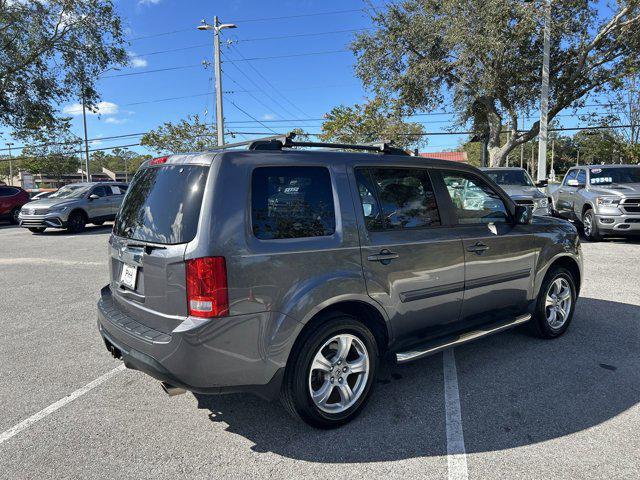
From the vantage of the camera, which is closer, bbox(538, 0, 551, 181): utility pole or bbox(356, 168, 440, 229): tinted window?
bbox(356, 168, 440, 229): tinted window

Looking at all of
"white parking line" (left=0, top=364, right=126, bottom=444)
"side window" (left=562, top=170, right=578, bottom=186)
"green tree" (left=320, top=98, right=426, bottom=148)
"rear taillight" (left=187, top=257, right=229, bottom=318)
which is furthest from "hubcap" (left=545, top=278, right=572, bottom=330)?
"green tree" (left=320, top=98, right=426, bottom=148)

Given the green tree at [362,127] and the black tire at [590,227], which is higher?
the green tree at [362,127]

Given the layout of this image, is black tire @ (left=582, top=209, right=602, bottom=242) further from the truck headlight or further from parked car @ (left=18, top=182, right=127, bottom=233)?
parked car @ (left=18, top=182, right=127, bottom=233)

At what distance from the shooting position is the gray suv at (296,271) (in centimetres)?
262

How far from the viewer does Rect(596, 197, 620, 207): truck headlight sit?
1042 centimetres

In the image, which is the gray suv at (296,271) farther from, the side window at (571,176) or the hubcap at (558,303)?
the side window at (571,176)

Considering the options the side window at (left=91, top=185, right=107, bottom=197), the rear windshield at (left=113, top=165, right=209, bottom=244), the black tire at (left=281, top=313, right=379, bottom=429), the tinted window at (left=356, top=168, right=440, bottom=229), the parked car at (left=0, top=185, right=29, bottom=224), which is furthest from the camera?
the parked car at (left=0, top=185, right=29, bottom=224)

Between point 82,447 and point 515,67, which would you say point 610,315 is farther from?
point 515,67

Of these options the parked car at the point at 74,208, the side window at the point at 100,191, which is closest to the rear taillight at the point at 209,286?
the parked car at the point at 74,208

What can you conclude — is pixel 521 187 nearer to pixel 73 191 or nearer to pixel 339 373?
pixel 339 373

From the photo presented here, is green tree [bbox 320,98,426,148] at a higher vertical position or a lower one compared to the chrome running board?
higher

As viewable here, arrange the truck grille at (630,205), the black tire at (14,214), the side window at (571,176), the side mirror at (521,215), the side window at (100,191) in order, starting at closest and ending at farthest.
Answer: the side mirror at (521,215) → the truck grille at (630,205) → the side window at (571,176) → the side window at (100,191) → the black tire at (14,214)

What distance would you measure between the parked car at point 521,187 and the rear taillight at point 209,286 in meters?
9.67

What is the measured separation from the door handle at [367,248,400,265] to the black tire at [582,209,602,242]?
31.4 ft
